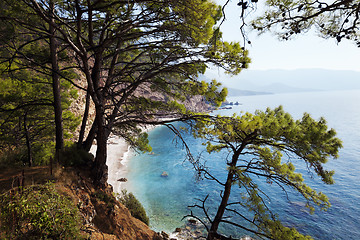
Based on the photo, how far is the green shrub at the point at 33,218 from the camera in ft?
8.54

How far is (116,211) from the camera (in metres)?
6.36

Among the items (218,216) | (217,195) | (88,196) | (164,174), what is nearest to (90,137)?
(88,196)

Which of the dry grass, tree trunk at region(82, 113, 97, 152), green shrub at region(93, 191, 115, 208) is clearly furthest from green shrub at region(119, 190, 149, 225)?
the dry grass

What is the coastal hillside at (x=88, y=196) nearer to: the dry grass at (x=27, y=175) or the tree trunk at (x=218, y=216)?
the dry grass at (x=27, y=175)

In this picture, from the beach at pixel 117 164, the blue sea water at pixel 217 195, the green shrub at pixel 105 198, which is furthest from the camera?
the beach at pixel 117 164

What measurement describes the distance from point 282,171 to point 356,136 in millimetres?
55463

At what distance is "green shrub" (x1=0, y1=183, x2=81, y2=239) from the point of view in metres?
2.60

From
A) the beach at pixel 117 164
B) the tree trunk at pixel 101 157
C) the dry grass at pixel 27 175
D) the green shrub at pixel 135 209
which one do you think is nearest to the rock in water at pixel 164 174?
the beach at pixel 117 164

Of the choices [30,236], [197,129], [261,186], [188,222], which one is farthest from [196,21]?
[261,186]

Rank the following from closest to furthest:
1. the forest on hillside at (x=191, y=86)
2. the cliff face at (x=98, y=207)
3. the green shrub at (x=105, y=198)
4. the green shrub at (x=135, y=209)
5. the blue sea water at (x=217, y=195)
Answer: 1. the forest on hillside at (x=191, y=86)
2. the cliff face at (x=98, y=207)
3. the green shrub at (x=105, y=198)
4. the green shrub at (x=135, y=209)
5. the blue sea water at (x=217, y=195)

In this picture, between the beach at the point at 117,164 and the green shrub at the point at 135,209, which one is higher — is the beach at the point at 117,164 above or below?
below

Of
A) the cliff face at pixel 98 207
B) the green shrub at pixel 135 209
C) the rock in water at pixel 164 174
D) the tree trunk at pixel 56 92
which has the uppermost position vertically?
the tree trunk at pixel 56 92

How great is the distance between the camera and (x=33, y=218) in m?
2.75

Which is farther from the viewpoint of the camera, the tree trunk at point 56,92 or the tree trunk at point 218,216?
the tree trunk at point 56,92
